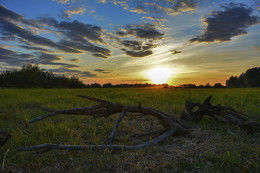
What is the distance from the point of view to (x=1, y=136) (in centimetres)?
156

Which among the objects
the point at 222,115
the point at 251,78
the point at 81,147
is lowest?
the point at 81,147

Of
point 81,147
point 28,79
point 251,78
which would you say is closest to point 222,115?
point 81,147

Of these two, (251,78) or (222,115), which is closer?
(222,115)

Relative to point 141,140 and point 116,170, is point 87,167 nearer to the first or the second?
point 116,170

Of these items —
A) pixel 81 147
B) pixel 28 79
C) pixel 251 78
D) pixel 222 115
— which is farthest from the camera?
pixel 251 78

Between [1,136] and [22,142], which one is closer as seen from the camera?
[1,136]

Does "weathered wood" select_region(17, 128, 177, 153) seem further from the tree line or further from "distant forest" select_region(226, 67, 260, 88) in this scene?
"distant forest" select_region(226, 67, 260, 88)

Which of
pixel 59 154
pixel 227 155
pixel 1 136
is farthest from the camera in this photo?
pixel 59 154

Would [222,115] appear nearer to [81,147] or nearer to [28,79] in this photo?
[81,147]

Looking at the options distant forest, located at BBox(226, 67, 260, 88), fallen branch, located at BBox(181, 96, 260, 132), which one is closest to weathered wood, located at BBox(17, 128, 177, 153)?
fallen branch, located at BBox(181, 96, 260, 132)

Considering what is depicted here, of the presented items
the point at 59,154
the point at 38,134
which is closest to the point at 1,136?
the point at 59,154

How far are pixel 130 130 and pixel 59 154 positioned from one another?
5.28 ft

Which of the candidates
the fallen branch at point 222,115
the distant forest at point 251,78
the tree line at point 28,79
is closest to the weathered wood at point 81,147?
the fallen branch at point 222,115

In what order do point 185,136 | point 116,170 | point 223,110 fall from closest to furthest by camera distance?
point 116,170 < point 185,136 < point 223,110
